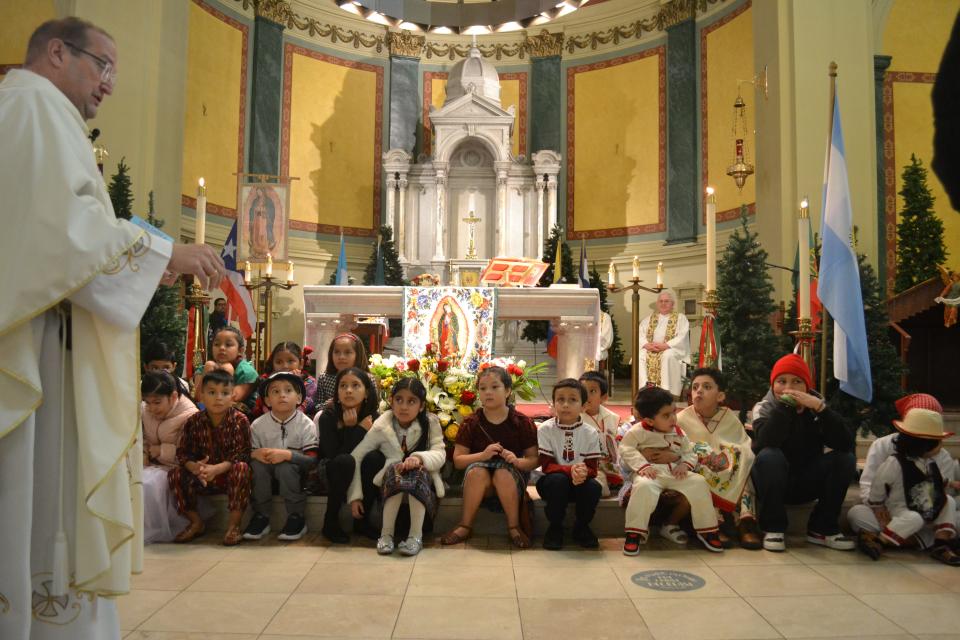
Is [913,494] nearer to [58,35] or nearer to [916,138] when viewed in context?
[58,35]

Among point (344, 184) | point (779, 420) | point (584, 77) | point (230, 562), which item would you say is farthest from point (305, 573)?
point (584, 77)

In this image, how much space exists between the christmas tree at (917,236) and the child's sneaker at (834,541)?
19.1 feet

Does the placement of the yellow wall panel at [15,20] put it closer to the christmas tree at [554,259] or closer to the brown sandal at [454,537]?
the christmas tree at [554,259]

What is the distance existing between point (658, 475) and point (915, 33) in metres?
9.25

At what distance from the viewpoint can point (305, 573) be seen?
139 inches

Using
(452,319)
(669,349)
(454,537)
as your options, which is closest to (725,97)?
(669,349)

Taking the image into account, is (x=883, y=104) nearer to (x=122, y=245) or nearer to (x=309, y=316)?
(x=309, y=316)

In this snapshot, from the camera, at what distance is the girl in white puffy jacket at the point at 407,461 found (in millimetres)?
4051

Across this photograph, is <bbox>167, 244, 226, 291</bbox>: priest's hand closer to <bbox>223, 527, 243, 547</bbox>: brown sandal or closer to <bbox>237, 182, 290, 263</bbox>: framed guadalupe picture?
<bbox>223, 527, 243, 547</bbox>: brown sandal

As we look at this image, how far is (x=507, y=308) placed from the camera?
6.91 meters

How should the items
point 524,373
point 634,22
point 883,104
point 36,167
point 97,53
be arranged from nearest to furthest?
point 36,167, point 97,53, point 524,373, point 883,104, point 634,22

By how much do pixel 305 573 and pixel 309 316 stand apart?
3.64 m

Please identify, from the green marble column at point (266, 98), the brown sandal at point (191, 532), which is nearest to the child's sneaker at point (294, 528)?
the brown sandal at point (191, 532)

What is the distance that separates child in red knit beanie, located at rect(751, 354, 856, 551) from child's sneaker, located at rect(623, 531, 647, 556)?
28.9 inches
